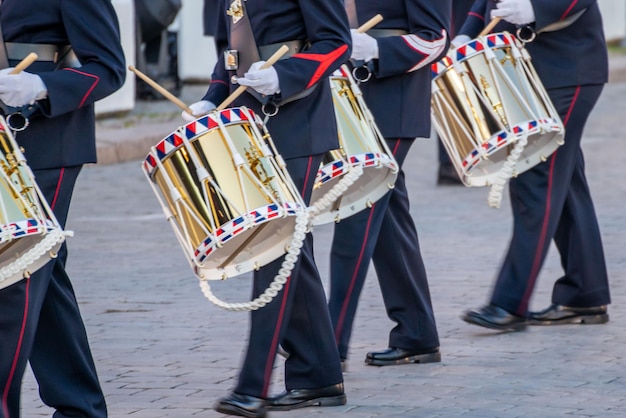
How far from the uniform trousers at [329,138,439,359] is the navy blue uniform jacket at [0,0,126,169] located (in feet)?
4.12

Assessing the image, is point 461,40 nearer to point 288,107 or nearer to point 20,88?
point 288,107

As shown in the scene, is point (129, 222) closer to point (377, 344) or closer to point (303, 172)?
point (377, 344)

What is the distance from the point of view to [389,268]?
17.1 feet

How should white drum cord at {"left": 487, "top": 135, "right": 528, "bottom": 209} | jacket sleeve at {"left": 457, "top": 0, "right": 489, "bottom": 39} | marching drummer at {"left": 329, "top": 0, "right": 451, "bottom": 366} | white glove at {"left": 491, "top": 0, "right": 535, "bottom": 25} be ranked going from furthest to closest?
1. jacket sleeve at {"left": 457, "top": 0, "right": 489, "bottom": 39}
2. white glove at {"left": 491, "top": 0, "right": 535, "bottom": 25}
3. white drum cord at {"left": 487, "top": 135, "right": 528, "bottom": 209}
4. marching drummer at {"left": 329, "top": 0, "right": 451, "bottom": 366}

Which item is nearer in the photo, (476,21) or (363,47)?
(363,47)

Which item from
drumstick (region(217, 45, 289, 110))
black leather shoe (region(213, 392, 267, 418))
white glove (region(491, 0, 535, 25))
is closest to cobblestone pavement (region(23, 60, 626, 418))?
black leather shoe (region(213, 392, 267, 418))

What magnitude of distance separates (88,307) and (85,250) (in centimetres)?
146

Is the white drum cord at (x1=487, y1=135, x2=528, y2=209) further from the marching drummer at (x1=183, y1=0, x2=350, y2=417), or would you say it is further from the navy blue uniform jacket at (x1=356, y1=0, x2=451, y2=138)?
the marching drummer at (x1=183, y1=0, x2=350, y2=417)

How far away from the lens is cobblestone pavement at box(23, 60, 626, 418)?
15.5 feet

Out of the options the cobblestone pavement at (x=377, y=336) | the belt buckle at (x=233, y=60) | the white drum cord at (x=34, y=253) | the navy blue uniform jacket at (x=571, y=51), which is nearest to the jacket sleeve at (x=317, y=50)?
the belt buckle at (x=233, y=60)

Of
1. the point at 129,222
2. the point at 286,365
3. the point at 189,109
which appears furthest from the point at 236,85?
the point at 129,222

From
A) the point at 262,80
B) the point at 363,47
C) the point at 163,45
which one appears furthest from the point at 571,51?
the point at 163,45

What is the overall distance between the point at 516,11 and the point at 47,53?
207 centimetres

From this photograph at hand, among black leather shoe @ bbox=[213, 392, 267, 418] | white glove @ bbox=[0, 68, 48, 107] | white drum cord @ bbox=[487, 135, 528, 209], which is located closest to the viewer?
white glove @ bbox=[0, 68, 48, 107]
